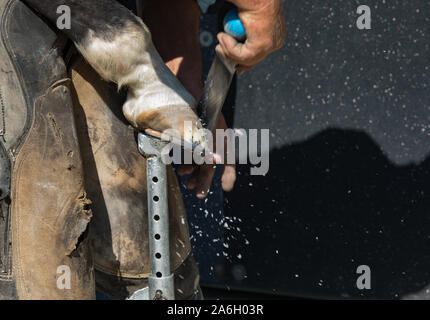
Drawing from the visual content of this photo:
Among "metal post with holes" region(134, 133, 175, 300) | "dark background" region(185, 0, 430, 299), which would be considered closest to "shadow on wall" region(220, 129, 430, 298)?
"dark background" region(185, 0, 430, 299)

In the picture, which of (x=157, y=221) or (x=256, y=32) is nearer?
(x=256, y=32)

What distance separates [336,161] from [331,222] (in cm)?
15

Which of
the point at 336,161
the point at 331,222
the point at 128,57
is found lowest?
the point at 331,222

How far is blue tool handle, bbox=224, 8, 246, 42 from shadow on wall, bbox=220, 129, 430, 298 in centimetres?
69

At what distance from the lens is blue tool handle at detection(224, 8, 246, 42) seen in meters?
1.09

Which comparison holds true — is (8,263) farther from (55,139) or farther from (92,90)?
(92,90)

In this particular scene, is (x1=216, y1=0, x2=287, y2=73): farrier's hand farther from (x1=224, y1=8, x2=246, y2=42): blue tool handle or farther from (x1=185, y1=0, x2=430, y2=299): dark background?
(x1=185, y1=0, x2=430, y2=299): dark background

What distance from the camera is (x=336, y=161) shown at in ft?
5.75

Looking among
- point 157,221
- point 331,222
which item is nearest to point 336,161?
point 331,222

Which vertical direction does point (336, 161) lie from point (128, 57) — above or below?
below

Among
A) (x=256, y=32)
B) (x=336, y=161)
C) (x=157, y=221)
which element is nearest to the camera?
(x=256, y=32)

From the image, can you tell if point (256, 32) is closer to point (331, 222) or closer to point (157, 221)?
point (157, 221)
